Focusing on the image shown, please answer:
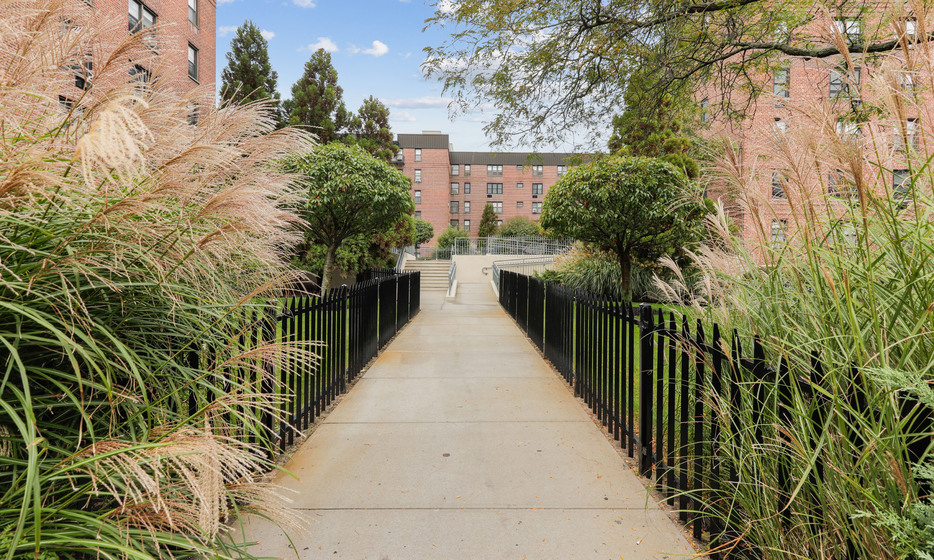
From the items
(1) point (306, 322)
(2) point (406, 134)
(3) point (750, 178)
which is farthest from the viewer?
(2) point (406, 134)

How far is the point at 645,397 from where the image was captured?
3.67m

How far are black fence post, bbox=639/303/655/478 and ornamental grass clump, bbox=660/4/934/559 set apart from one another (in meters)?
0.99

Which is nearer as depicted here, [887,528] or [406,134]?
[887,528]

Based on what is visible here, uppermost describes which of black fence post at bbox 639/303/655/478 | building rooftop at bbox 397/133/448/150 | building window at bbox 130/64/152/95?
building rooftop at bbox 397/133/448/150

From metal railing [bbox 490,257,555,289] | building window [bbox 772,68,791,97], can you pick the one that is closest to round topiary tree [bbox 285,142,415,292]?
building window [bbox 772,68,791,97]

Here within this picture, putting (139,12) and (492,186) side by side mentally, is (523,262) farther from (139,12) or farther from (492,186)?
(492,186)

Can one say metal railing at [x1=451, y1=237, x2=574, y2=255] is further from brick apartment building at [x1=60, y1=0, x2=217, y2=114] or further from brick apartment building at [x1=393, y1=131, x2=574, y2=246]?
brick apartment building at [x1=393, y1=131, x2=574, y2=246]

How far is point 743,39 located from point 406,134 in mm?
56733

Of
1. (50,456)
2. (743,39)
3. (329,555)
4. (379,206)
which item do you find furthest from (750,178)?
(379,206)

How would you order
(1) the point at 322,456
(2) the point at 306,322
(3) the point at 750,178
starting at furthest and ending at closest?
(2) the point at 306,322 < (1) the point at 322,456 < (3) the point at 750,178

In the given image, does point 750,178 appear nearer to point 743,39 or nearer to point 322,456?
point 322,456

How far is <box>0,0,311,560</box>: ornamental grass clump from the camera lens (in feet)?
5.12

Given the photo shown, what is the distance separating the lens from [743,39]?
7.82m

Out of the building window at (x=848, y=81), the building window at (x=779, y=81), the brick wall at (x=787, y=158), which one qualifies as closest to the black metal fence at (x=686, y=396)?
the brick wall at (x=787, y=158)
